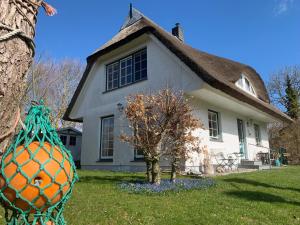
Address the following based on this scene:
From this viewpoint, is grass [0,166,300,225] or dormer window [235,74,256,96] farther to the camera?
dormer window [235,74,256,96]

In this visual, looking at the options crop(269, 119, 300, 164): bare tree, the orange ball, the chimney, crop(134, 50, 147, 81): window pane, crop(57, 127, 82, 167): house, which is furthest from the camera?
crop(269, 119, 300, 164): bare tree

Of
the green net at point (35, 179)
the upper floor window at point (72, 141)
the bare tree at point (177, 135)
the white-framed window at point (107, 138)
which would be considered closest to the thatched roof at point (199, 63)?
the bare tree at point (177, 135)

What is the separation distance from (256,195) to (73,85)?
21.3 m

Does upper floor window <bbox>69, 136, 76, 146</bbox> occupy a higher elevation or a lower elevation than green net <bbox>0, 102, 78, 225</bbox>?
higher

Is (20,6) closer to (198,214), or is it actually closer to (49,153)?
(49,153)

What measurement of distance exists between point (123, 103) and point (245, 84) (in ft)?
20.7

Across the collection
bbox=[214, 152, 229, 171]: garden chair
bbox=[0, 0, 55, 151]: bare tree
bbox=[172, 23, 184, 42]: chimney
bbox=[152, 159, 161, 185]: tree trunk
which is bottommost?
bbox=[152, 159, 161, 185]: tree trunk

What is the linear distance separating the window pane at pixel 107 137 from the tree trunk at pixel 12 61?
1091 cm

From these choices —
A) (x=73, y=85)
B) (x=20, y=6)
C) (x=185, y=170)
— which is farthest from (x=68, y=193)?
(x=73, y=85)

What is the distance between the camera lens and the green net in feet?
4.12

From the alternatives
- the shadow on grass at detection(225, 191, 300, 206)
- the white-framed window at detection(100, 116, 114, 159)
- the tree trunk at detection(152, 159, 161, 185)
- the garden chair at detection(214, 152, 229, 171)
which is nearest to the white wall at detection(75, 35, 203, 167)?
the white-framed window at detection(100, 116, 114, 159)

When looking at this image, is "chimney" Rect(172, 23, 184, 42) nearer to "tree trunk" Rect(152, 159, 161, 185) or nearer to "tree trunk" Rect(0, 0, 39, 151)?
"tree trunk" Rect(152, 159, 161, 185)

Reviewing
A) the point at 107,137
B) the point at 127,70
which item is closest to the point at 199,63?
the point at 127,70

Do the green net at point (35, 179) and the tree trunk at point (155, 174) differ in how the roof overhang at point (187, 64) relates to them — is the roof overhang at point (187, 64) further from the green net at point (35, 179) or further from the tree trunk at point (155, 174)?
the green net at point (35, 179)
